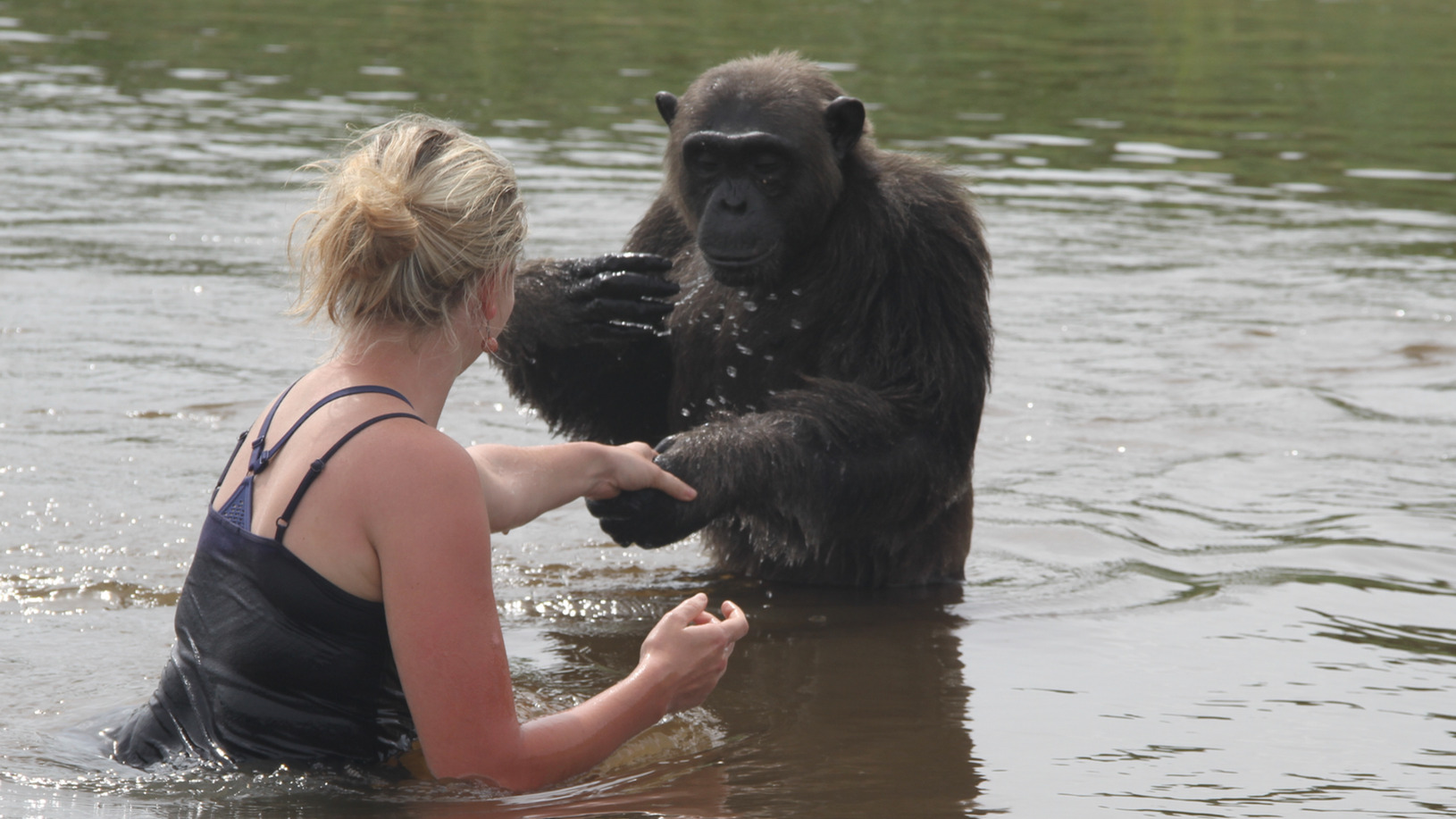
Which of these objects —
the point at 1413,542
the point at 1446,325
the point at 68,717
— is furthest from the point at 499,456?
the point at 1446,325

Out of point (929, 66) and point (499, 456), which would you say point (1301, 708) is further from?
point (929, 66)

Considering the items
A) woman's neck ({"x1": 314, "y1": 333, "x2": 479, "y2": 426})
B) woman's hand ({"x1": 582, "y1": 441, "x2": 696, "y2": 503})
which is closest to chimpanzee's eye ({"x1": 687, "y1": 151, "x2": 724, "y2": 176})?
woman's hand ({"x1": 582, "y1": 441, "x2": 696, "y2": 503})

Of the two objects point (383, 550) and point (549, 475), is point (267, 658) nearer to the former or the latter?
point (383, 550)

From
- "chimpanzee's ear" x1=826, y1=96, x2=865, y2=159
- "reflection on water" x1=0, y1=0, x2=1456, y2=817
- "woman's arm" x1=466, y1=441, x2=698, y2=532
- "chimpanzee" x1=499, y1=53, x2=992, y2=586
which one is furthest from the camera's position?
"chimpanzee's ear" x1=826, y1=96, x2=865, y2=159

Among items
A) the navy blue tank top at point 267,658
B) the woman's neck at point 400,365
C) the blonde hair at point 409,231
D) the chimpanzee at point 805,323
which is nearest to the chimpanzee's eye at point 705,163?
the chimpanzee at point 805,323

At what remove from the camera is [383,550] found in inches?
133

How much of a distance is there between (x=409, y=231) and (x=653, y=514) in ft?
5.14

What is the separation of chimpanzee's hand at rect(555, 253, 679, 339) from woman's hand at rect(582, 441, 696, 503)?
0.94 meters

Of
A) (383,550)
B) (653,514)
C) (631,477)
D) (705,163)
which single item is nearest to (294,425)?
(383,550)

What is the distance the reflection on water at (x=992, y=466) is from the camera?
4.32m

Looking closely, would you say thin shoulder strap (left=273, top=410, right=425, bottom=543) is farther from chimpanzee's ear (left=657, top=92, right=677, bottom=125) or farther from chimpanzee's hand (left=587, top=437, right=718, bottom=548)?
chimpanzee's ear (left=657, top=92, right=677, bottom=125)

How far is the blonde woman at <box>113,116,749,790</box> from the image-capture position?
3373 mm

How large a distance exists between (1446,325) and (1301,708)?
6.02m

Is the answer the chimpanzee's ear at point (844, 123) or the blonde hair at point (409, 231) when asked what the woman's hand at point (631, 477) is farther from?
the chimpanzee's ear at point (844, 123)
